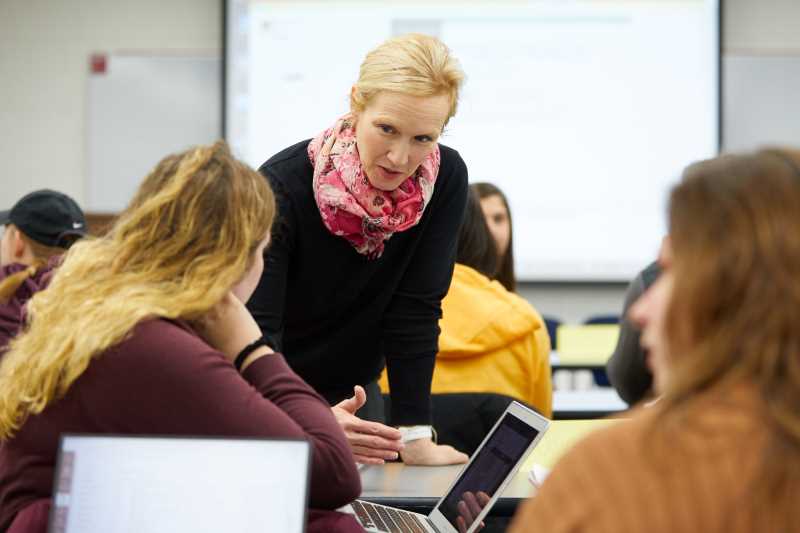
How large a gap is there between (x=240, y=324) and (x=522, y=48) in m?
4.50

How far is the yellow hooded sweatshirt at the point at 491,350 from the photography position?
2.57 metres

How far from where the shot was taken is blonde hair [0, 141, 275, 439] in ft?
3.82

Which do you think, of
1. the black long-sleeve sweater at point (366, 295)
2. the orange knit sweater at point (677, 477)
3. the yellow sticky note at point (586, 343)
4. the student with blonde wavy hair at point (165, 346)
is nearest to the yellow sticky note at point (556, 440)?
the black long-sleeve sweater at point (366, 295)

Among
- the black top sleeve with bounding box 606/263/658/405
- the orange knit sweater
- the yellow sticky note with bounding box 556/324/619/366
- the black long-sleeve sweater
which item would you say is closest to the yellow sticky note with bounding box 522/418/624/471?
the black top sleeve with bounding box 606/263/658/405

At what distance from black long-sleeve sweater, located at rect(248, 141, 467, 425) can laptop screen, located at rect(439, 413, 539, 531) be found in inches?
20.8

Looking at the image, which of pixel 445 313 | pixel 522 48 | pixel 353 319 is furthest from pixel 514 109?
pixel 353 319

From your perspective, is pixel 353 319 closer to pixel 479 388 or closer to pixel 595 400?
pixel 479 388

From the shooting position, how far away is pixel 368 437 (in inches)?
64.2

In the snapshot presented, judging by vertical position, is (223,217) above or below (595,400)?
above

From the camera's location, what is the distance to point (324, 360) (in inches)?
80.6

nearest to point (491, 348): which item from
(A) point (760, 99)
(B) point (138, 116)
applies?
(A) point (760, 99)

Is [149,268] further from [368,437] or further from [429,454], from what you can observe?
[429,454]

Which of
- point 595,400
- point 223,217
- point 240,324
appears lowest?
point 595,400

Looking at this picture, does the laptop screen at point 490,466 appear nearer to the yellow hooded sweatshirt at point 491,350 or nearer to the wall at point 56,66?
the yellow hooded sweatshirt at point 491,350
